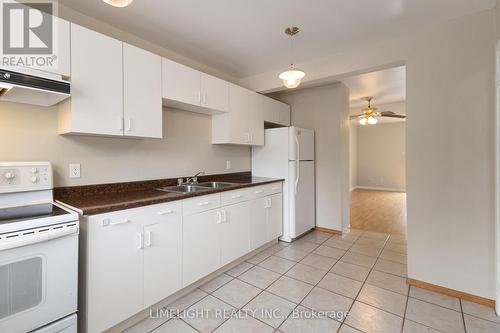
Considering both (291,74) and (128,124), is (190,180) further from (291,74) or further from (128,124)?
(291,74)

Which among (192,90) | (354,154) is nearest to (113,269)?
(192,90)

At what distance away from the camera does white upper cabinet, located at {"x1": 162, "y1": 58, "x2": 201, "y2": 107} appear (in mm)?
2208

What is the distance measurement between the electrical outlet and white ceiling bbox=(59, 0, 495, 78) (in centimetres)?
131

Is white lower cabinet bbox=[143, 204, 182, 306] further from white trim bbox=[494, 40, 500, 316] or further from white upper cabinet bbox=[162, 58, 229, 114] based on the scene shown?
white trim bbox=[494, 40, 500, 316]

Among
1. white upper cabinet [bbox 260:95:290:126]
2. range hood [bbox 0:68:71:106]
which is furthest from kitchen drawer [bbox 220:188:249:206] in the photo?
range hood [bbox 0:68:71:106]

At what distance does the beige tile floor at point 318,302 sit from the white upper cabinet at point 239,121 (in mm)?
1550

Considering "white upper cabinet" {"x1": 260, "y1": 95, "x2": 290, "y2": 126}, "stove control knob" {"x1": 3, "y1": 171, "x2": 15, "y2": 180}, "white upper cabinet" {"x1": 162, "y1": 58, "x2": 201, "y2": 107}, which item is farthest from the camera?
"white upper cabinet" {"x1": 260, "y1": 95, "x2": 290, "y2": 126}

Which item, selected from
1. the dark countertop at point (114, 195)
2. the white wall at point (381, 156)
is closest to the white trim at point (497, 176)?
the dark countertop at point (114, 195)

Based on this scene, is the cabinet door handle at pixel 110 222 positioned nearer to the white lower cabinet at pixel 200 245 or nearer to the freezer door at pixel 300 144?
the white lower cabinet at pixel 200 245

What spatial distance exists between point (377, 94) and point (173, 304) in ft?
18.0

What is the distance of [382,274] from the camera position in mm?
2486

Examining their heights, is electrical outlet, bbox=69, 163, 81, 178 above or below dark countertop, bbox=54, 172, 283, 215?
above

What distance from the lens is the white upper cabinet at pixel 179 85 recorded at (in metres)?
2.21

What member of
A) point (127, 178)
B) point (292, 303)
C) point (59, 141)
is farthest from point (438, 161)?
point (59, 141)
